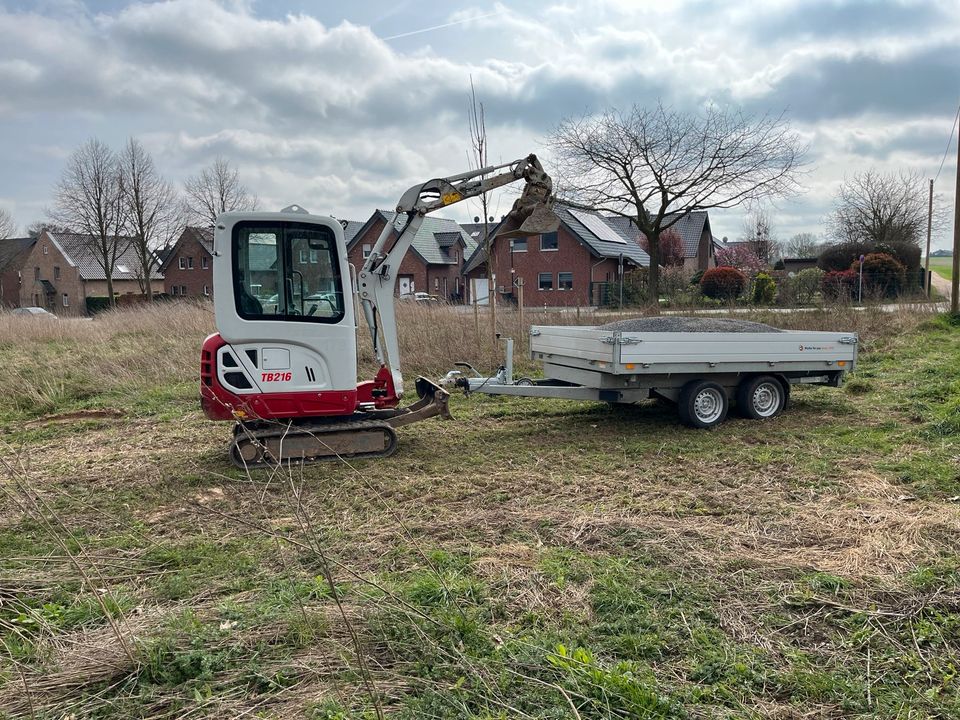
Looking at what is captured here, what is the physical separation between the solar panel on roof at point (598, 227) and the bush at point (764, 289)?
48.6ft

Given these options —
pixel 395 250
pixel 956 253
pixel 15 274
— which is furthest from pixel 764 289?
pixel 15 274

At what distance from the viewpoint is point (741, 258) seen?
55.7 meters

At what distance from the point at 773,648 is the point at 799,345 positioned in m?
6.79

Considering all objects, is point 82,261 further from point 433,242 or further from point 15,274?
point 433,242

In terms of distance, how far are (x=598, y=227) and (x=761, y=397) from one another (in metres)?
36.5

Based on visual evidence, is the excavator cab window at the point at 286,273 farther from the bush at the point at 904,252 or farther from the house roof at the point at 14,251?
the house roof at the point at 14,251

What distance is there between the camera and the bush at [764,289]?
26694 mm

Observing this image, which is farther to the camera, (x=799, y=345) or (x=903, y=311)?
(x=903, y=311)

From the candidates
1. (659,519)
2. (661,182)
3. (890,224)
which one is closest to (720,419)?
(659,519)

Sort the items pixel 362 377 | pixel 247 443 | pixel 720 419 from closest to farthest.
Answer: pixel 247 443 < pixel 720 419 < pixel 362 377

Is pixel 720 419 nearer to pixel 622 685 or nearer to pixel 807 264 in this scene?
pixel 622 685

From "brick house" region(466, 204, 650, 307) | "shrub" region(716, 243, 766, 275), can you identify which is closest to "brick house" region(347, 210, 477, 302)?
"brick house" region(466, 204, 650, 307)

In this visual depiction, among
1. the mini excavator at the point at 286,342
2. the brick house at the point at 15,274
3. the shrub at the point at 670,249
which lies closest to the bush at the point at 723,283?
the shrub at the point at 670,249

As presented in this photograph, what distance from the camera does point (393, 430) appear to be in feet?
26.2
